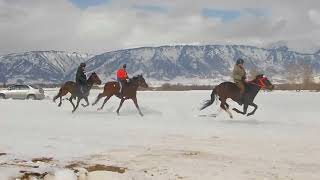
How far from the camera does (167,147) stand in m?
14.3

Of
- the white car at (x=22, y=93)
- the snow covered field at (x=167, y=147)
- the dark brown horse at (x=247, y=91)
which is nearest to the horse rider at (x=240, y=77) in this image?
the dark brown horse at (x=247, y=91)

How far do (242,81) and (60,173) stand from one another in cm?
1512

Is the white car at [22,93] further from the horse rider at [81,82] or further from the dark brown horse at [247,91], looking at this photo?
the dark brown horse at [247,91]

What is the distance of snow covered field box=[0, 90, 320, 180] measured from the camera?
10.7 m

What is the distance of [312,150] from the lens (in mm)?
14047

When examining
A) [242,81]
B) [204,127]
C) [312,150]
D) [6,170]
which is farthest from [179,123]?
[6,170]

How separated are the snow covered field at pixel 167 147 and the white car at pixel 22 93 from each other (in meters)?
22.3

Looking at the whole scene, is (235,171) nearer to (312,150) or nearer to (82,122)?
(312,150)

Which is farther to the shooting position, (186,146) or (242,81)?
(242,81)

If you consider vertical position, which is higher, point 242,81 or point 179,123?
point 242,81

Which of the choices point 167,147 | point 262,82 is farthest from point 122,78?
point 167,147

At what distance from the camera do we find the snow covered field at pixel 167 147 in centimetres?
1066

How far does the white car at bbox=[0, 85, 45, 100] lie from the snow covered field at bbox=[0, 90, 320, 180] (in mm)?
22311

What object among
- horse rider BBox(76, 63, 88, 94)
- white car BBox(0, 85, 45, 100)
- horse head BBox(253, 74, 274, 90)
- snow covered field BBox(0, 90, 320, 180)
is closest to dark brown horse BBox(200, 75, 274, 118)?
horse head BBox(253, 74, 274, 90)
